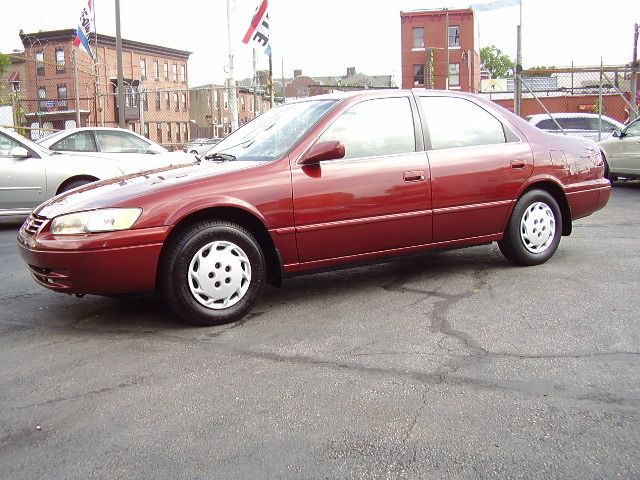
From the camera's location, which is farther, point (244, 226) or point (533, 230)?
point (533, 230)

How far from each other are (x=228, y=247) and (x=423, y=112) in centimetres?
202

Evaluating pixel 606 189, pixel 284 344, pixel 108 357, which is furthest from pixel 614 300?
pixel 108 357

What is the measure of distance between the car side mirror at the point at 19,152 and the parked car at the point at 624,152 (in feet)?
33.0

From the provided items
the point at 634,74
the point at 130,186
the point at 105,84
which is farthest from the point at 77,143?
the point at 105,84

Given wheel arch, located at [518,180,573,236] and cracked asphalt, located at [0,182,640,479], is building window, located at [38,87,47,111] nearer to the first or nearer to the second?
cracked asphalt, located at [0,182,640,479]

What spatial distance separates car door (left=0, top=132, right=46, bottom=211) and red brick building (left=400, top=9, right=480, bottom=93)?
1806 inches

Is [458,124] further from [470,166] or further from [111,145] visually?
[111,145]

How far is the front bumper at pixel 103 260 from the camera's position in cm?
412

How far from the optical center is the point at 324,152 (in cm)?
462

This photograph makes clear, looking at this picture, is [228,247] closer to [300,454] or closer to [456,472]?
[300,454]

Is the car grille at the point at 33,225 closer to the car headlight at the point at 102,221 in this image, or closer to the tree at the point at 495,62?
the car headlight at the point at 102,221

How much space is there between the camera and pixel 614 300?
4.81 meters

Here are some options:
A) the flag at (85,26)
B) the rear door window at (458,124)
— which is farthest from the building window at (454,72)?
the rear door window at (458,124)

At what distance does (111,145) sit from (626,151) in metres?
9.17
